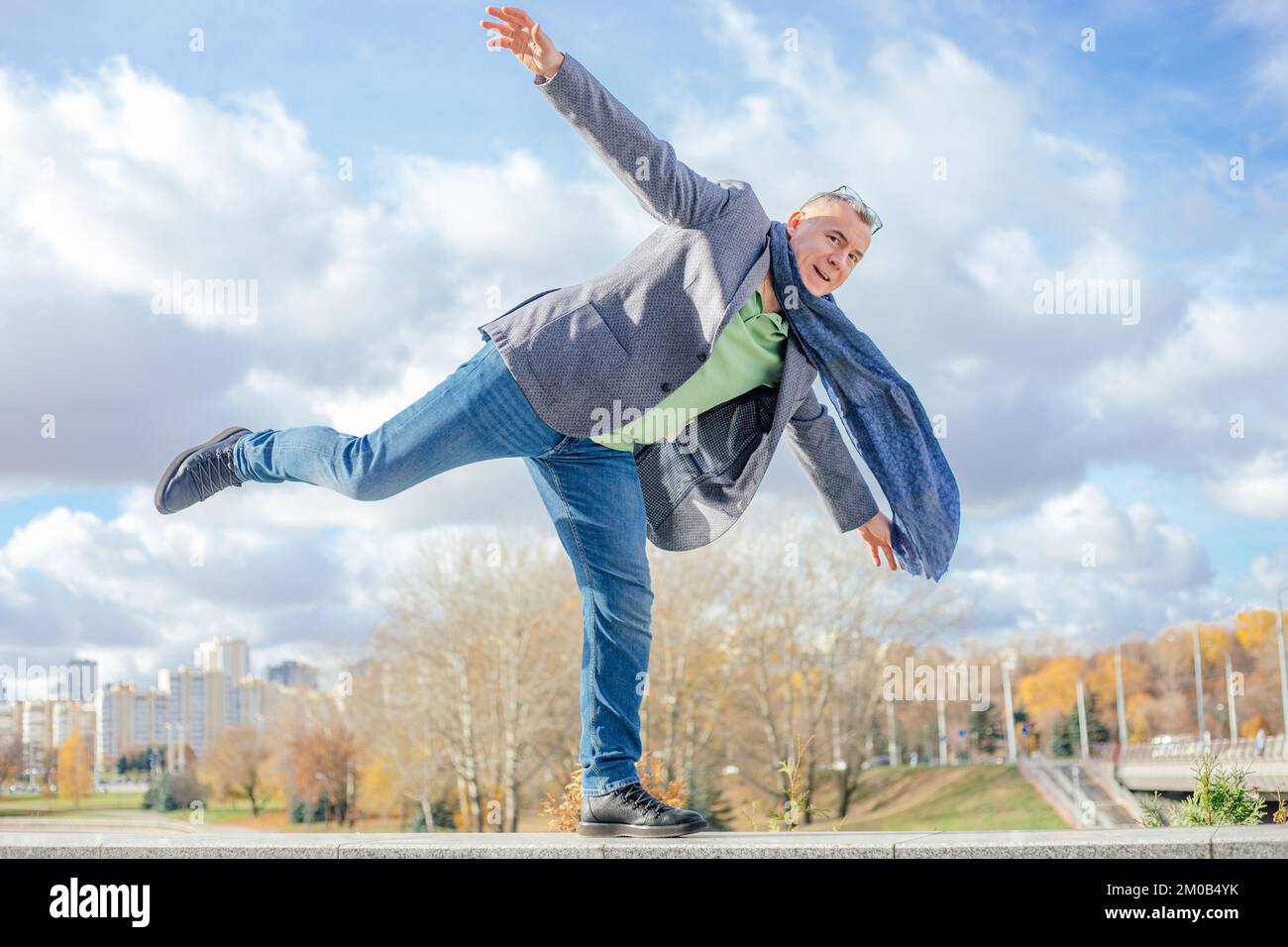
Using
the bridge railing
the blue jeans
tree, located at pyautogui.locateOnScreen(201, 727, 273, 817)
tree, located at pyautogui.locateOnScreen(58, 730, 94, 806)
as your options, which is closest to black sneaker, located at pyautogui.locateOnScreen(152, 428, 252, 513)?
the blue jeans

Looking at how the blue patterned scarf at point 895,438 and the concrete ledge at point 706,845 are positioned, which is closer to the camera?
the concrete ledge at point 706,845

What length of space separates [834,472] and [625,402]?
909 millimetres

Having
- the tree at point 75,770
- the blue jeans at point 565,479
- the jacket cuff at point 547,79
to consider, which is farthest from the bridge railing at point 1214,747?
the tree at point 75,770

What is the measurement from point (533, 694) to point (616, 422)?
27.1 metres

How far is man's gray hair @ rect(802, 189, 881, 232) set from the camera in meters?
3.49

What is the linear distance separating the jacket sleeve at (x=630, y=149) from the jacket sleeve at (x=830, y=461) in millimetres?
847

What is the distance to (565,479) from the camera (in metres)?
3.51

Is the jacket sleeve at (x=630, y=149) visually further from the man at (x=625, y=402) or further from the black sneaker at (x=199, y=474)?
the black sneaker at (x=199, y=474)

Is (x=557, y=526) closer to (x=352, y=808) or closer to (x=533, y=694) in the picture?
(x=533, y=694)

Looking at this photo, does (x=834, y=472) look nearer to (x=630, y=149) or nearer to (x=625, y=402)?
(x=625, y=402)

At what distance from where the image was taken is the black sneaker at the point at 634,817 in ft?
10.3

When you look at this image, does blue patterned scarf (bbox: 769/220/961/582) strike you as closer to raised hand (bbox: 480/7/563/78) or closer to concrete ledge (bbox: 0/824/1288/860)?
raised hand (bbox: 480/7/563/78)
